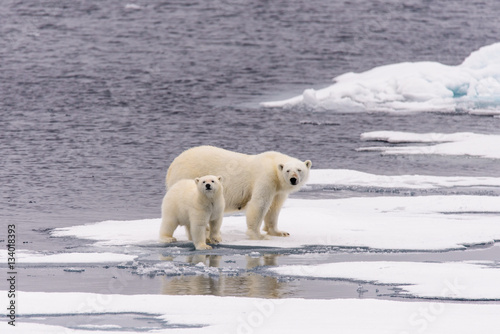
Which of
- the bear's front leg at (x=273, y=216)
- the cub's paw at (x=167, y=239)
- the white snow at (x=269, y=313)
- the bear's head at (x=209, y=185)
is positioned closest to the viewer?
the white snow at (x=269, y=313)

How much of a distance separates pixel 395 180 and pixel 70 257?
7.84m

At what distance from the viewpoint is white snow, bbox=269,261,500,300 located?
7.14 metres

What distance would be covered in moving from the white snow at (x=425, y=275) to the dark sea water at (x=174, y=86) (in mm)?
3170

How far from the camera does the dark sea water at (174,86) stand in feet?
51.6

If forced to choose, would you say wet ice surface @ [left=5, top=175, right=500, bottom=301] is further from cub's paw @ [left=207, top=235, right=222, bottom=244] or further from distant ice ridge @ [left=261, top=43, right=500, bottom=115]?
distant ice ridge @ [left=261, top=43, right=500, bottom=115]

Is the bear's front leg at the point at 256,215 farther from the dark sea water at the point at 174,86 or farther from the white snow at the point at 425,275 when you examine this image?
the dark sea water at the point at 174,86

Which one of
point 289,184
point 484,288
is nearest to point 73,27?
point 289,184

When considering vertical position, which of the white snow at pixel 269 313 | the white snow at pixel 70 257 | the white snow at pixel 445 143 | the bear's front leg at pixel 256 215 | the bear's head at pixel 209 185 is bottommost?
the white snow at pixel 269 313

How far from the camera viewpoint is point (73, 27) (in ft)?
147

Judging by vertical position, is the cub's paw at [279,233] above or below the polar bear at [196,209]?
below

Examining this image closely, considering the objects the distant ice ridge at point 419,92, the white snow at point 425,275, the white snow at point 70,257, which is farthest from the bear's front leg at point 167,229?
the distant ice ridge at point 419,92

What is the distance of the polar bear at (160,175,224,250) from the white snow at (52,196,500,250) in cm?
22

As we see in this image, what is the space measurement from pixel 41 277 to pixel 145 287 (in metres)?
1.02

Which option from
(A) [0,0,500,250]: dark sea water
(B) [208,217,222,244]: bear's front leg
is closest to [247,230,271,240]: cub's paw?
(B) [208,217,222,244]: bear's front leg
